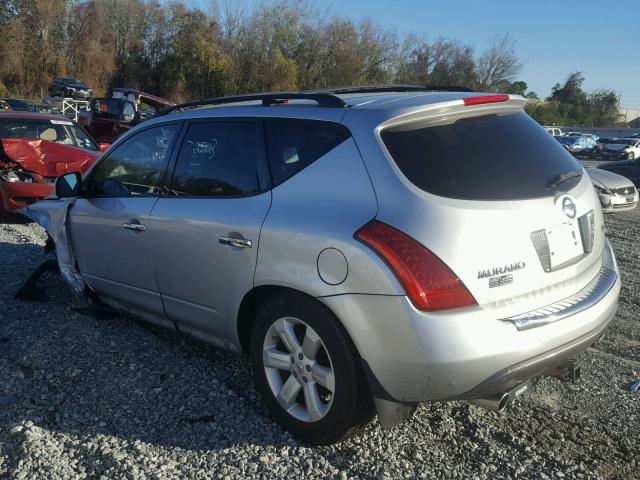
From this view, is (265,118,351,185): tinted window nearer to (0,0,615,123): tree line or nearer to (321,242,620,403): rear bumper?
(321,242,620,403): rear bumper

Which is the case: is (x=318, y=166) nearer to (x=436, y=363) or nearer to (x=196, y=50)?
(x=436, y=363)

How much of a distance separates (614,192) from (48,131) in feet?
34.4

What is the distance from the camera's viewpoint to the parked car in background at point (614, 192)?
37.6ft

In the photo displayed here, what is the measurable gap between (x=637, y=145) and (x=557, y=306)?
41583mm

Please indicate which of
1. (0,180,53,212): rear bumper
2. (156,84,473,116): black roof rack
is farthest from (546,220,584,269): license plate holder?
(0,180,53,212): rear bumper

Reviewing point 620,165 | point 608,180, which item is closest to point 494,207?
point 608,180

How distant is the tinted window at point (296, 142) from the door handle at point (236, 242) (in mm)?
351

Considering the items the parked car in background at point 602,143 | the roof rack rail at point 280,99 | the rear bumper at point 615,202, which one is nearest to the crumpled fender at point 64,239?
the roof rack rail at point 280,99

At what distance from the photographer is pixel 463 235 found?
2543mm

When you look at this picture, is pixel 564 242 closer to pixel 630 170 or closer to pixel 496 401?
pixel 496 401

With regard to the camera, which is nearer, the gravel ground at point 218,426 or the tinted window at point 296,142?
the gravel ground at point 218,426

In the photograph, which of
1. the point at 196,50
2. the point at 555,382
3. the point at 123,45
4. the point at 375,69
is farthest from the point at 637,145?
the point at 123,45

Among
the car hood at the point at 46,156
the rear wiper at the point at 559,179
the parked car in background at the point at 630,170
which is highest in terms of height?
the rear wiper at the point at 559,179

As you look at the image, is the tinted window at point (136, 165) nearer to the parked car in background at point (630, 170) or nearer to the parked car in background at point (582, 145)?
the parked car in background at point (630, 170)
